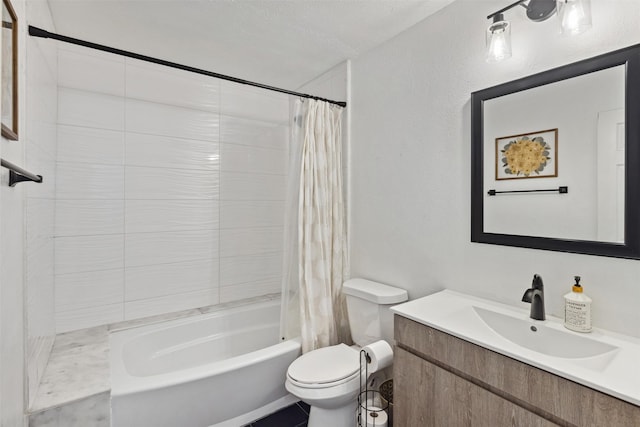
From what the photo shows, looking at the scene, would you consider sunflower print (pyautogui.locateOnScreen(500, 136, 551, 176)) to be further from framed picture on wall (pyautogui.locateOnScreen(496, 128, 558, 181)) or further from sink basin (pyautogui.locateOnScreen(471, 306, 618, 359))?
sink basin (pyautogui.locateOnScreen(471, 306, 618, 359))

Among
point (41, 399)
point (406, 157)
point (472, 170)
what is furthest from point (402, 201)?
point (41, 399)

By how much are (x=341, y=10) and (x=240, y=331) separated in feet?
7.80

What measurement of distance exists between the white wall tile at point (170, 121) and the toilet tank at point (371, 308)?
5.56 feet

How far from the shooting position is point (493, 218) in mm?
1516

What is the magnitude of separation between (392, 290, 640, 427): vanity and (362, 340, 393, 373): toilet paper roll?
0.16 metres

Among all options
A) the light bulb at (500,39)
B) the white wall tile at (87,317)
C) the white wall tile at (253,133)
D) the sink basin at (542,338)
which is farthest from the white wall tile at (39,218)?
the light bulb at (500,39)

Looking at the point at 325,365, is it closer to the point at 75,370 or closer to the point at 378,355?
the point at 378,355

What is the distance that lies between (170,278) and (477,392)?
217cm

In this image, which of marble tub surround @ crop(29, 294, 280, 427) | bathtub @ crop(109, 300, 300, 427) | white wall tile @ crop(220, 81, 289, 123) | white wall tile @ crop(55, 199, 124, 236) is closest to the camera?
marble tub surround @ crop(29, 294, 280, 427)

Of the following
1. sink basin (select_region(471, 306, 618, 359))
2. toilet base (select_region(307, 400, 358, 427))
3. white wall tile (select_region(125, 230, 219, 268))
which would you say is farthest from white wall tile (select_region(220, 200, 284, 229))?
sink basin (select_region(471, 306, 618, 359))

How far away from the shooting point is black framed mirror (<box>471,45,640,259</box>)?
1.13m

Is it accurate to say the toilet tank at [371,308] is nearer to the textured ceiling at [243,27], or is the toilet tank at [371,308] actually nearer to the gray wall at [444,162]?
the gray wall at [444,162]

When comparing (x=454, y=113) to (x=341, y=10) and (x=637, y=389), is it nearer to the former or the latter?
(x=341, y=10)

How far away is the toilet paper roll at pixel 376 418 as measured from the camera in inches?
62.4
